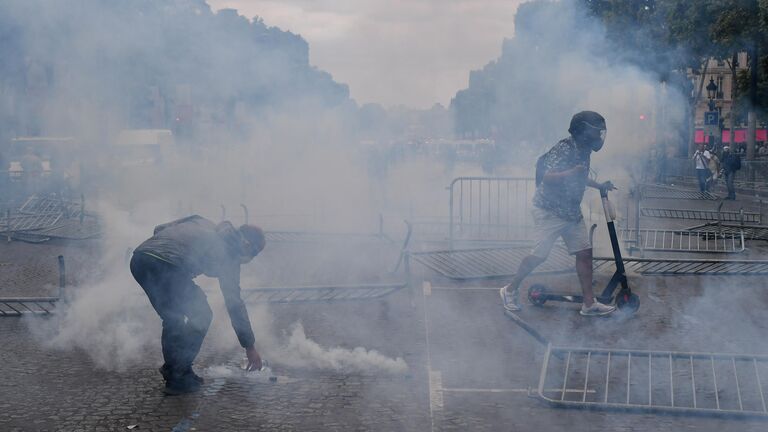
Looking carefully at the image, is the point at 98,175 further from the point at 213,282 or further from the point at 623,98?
the point at 213,282

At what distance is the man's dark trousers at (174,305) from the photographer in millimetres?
5906

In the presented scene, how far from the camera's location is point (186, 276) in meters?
5.99

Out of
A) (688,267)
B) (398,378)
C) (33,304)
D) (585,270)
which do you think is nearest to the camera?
(398,378)

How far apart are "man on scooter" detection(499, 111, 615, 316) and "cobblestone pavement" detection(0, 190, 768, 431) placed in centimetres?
45

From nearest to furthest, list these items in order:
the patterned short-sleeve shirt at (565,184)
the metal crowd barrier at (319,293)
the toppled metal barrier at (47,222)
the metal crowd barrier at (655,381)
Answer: the metal crowd barrier at (655,381)
the patterned short-sleeve shirt at (565,184)
the metal crowd barrier at (319,293)
the toppled metal barrier at (47,222)

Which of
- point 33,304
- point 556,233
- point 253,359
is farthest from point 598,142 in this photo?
point 33,304

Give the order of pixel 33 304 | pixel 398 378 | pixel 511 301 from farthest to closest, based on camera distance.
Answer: pixel 33 304 < pixel 511 301 < pixel 398 378

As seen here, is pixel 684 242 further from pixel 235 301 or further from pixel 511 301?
pixel 235 301

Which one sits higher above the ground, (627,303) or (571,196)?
(571,196)

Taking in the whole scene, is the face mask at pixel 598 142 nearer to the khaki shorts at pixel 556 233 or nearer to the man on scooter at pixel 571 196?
the man on scooter at pixel 571 196

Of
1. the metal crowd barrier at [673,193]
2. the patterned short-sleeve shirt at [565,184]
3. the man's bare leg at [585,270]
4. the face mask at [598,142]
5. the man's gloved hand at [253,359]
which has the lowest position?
the metal crowd barrier at [673,193]

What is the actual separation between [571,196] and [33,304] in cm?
531

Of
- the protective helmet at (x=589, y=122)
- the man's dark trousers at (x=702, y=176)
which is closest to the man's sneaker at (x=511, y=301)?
the protective helmet at (x=589, y=122)

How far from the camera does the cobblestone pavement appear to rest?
539 cm
